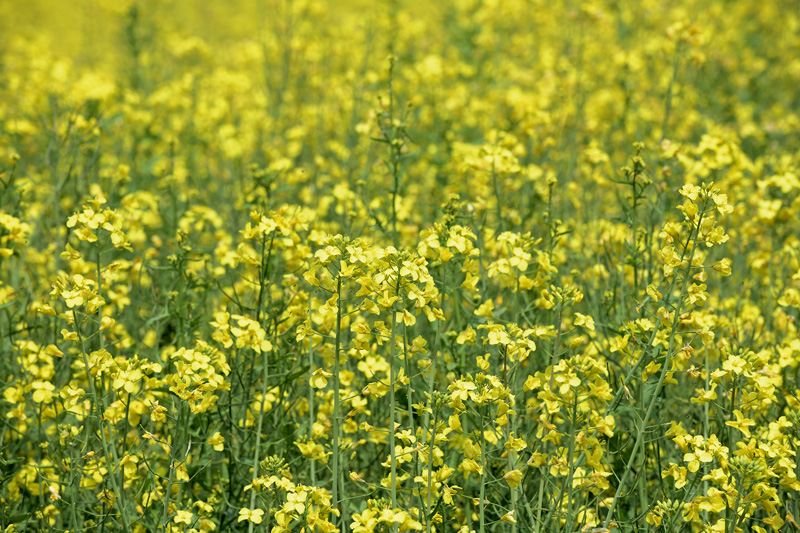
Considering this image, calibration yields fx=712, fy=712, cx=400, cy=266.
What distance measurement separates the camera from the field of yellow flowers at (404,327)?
82.4 inches

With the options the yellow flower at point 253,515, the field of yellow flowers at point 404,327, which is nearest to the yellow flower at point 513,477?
the field of yellow flowers at point 404,327

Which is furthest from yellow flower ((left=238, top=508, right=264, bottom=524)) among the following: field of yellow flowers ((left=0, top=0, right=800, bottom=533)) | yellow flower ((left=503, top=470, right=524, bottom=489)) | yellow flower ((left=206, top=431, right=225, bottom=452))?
yellow flower ((left=503, top=470, right=524, bottom=489))

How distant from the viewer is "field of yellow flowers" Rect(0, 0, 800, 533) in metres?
2.09

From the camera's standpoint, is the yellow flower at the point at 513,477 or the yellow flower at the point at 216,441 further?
the yellow flower at the point at 216,441

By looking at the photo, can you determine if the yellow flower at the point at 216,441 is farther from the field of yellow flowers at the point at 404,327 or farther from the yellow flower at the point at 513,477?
the yellow flower at the point at 513,477

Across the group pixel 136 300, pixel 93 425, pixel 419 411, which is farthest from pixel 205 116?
pixel 419 411

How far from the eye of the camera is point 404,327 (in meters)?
2.16

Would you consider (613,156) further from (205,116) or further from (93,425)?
(93,425)

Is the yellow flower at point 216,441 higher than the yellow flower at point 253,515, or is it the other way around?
the yellow flower at point 216,441

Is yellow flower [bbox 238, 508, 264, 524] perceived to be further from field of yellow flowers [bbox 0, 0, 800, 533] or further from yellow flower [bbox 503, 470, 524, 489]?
yellow flower [bbox 503, 470, 524, 489]

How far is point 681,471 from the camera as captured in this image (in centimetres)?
210

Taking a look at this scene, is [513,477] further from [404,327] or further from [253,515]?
[253,515]

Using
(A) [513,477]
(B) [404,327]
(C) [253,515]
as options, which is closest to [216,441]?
(C) [253,515]

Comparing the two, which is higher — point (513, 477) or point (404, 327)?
point (404, 327)
